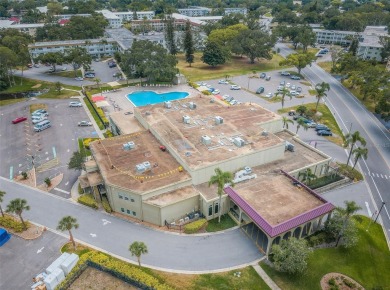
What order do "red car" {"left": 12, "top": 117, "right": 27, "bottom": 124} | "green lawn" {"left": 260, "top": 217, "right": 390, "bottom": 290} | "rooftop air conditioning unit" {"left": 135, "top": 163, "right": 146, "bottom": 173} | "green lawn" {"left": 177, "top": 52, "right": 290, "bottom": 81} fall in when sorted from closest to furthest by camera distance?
"green lawn" {"left": 260, "top": 217, "right": 390, "bottom": 290}, "rooftop air conditioning unit" {"left": 135, "top": 163, "right": 146, "bottom": 173}, "red car" {"left": 12, "top": 117, "right": 27, "bottom": 124}, "green lawn" {"left": 177, "top": 52, "right": 290, "bottom": 81}

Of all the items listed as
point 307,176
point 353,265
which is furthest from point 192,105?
point 353,265

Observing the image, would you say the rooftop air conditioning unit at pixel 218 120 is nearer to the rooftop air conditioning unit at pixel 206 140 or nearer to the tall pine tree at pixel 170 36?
the rooftop air conditioning unit at pixel 206 140

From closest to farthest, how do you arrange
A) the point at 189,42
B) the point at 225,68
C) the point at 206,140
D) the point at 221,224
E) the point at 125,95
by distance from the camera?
the point at 221,224, the point at 206,140, the point at 125,95, the point at 189,42, the point at 225,68

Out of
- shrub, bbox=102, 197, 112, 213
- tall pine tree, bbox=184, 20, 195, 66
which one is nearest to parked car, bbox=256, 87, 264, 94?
tall pine tree, bbox=184, 20, 195, 66

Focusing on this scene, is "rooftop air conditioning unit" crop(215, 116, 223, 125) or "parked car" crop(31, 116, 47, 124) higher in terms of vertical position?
"rooftop air conditioning unit" crop(215, 116, 223, 125)

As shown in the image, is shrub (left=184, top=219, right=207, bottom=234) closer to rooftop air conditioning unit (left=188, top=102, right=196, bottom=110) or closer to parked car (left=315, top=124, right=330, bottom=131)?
Result: rooftop air conditioning unit (left=188, top=102, right=196, bottom=110)

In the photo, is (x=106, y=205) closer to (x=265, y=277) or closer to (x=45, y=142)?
(x=265, y=277)

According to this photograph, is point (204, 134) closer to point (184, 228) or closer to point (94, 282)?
point (184, 228)
